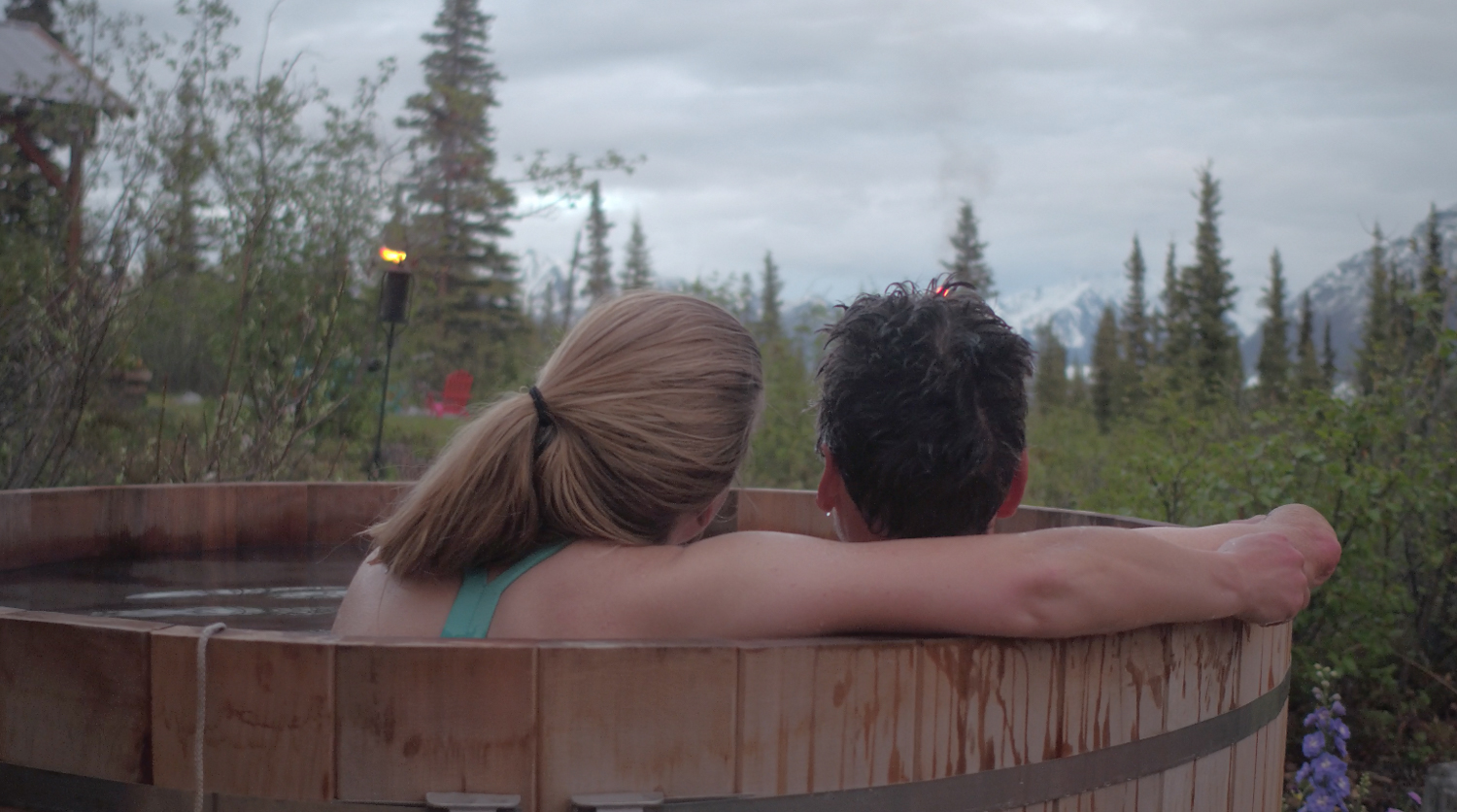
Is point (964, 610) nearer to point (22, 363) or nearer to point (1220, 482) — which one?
point (1220, 482)

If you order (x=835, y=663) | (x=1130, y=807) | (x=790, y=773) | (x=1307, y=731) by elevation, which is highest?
(x=835, y=663)

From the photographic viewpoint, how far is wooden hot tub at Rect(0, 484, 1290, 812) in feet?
3.45

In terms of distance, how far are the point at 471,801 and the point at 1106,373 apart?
46.4m

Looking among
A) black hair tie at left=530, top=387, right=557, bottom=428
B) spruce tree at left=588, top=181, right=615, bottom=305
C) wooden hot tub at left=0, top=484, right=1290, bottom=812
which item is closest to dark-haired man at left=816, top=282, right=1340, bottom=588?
wooden hot tub at left=0, top=484, right=1290, bottom=812

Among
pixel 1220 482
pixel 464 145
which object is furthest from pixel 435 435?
pixel 464 145

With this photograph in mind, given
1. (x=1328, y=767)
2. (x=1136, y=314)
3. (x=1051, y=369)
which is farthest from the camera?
(x=1136, y=314)

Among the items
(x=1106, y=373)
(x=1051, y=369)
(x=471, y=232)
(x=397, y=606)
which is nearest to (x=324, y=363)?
(x=397, y=606)

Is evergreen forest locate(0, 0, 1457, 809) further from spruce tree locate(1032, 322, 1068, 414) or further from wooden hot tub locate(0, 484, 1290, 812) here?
spruce tree locate(1032, 322, 1068, 414)

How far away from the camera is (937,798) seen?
3.93 ft

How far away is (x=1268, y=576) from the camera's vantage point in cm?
141

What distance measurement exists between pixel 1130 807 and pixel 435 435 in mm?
8928

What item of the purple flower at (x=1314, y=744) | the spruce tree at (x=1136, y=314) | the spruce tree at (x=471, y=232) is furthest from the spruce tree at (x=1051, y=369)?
the purple flower at (x=1314, y=744)

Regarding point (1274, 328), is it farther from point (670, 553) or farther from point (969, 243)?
point (670, 553)

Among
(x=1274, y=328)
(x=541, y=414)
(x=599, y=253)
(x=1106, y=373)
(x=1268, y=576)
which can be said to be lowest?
(x=1268, y=576)
